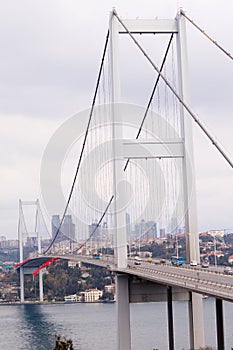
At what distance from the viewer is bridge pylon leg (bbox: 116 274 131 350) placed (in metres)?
9.90

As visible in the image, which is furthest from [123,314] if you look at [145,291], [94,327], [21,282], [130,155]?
[21,282]

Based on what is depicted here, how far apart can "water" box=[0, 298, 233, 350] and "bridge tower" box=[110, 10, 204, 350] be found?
228 centimetres

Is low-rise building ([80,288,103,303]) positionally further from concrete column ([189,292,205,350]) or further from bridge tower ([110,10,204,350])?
concrete column ([189,292,205,350])

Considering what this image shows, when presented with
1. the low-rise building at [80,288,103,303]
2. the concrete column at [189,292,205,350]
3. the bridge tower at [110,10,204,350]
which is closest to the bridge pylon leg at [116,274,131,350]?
the bridge tower at [110,10,204,350]

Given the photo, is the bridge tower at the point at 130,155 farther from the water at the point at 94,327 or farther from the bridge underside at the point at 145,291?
the water at the point at 94,327

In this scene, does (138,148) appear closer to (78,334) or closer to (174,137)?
(174,137)

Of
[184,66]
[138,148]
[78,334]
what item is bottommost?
[78,334]

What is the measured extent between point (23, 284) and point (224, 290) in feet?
74.8

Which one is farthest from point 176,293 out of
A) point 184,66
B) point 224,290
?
point 224,290

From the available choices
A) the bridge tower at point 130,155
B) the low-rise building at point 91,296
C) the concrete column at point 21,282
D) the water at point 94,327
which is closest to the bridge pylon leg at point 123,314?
the bridge tower at point 130,155

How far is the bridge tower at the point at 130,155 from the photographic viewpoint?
30.5ft

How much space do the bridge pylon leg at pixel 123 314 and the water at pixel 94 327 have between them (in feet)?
7.13

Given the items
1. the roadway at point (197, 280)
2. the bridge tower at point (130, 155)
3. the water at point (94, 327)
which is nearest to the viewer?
the roadway at point (197, 280)

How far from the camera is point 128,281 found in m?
10.0
